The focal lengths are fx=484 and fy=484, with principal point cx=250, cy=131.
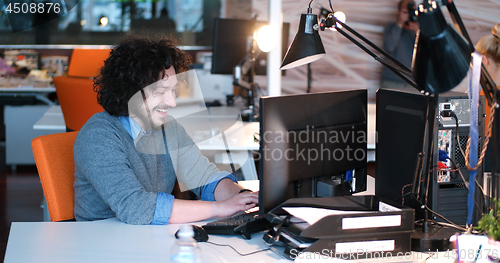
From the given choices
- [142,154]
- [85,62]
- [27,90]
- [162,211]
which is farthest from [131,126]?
[27,90]

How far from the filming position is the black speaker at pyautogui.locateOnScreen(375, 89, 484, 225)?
124cm

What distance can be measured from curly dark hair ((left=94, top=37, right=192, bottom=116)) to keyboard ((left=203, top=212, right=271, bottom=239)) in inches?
18.8

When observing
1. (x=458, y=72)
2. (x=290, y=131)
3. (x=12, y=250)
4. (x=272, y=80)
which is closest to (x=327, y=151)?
(x=290, y=131)

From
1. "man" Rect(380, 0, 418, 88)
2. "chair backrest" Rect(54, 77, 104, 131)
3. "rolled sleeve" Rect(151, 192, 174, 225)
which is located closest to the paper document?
"rolled sleeve" Rect(151, 192, 174, 225)

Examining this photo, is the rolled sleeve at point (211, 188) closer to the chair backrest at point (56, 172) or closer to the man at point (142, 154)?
the man at point (142, 154)

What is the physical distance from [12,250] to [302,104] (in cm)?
79

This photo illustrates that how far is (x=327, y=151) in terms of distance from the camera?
131 centimetres

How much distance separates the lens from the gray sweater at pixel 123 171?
135cm

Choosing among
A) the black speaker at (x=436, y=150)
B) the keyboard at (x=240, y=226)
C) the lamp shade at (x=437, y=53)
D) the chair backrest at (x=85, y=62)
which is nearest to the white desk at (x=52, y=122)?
the chair backrest at (x=85, y=62)

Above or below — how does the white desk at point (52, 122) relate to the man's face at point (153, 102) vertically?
below

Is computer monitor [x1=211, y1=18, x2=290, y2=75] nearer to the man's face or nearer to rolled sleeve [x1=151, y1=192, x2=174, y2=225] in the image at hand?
the man's face

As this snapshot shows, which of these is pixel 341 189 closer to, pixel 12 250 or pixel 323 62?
pixel 12 250

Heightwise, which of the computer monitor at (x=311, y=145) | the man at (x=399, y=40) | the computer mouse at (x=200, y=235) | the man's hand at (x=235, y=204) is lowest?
the computer mouse at (x=200, y=235)

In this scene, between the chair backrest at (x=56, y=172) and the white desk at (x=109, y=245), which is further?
the chair backrest at (x=56, y=172)
